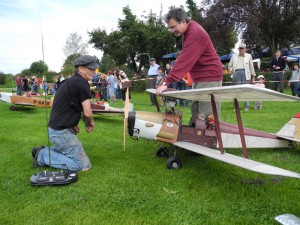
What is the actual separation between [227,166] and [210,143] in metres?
0.47

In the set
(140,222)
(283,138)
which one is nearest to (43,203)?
(140,222)

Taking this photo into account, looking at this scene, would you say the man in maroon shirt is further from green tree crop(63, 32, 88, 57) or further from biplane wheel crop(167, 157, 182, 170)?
green tree crop(63, 32, 88, 57)

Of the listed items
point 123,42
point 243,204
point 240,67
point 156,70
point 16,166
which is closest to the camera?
point 243,204

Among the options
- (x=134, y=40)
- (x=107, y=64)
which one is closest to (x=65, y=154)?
(x=134, y=40)

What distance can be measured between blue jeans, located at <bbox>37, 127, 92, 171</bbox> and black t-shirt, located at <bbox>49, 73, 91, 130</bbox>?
13 cm

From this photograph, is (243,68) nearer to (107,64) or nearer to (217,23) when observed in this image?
(217,23)

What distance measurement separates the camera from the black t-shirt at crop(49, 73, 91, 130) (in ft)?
14.7

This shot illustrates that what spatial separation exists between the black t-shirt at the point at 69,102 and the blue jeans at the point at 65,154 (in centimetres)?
13

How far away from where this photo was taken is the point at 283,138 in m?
5.61

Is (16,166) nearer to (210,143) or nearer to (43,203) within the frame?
(43,203)

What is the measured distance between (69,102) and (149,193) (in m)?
1.90

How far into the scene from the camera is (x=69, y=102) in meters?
4.56

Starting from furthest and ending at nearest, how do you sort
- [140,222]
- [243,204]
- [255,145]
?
[255,145] → [243,204] → [140,222]

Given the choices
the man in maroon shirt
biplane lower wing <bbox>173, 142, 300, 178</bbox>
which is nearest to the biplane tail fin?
the man in maroon shirt
